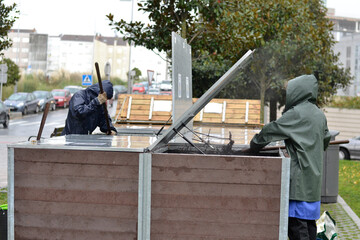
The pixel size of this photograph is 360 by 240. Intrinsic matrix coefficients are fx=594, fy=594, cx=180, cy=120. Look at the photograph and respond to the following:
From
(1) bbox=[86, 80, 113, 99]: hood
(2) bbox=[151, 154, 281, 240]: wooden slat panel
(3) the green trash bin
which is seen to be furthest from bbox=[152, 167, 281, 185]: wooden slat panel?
(1) bbox=[86, 80, 113, 99]: hood

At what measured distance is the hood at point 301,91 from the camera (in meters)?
4.73

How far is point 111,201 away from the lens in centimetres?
420

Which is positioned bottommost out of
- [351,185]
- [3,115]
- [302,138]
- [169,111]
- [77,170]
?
[351,185]

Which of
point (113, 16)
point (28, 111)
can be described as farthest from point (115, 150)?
point (28, 111)

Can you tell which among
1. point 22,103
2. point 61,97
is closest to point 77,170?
point 22,103

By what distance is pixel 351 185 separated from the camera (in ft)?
42.7

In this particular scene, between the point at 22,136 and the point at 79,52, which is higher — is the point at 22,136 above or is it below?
below

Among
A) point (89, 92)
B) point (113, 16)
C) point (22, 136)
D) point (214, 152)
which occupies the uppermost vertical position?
point (113, 16)

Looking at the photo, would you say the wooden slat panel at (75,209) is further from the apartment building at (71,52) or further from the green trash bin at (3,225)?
the apartment building at (71,52)

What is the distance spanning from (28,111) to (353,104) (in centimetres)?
2083

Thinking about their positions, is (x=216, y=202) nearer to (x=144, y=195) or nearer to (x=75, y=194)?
(x=144, y=195)

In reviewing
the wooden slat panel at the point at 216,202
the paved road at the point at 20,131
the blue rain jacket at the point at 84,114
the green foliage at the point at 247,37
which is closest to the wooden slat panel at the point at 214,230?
the wooden slat panel at the point at 216,202

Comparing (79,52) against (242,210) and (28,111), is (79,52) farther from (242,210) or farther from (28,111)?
(242,210)

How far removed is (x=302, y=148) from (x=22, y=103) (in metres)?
35.5
